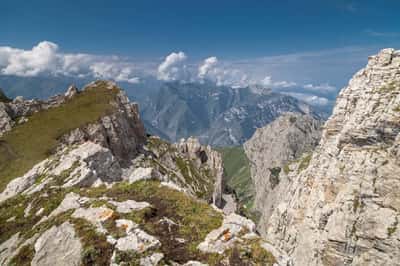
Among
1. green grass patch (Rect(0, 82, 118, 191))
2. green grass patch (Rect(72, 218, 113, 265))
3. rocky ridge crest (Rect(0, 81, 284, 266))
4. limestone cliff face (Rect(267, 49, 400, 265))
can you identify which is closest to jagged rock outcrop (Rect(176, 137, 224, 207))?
limestone cliff face (Rect(267, 49, 400, 265))

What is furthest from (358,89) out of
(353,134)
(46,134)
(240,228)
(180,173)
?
(46,134)

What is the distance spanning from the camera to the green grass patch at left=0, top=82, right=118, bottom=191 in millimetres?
57094

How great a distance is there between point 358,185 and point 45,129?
286 feet

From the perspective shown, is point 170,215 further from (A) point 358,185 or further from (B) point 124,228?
(A) point 358,185

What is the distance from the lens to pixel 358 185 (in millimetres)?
71438

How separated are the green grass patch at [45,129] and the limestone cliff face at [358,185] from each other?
205ft

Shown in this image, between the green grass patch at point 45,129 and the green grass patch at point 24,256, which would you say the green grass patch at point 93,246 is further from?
the green grass patch at point 45,129

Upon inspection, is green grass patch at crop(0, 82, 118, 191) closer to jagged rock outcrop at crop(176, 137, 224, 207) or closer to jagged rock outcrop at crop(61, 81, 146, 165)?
jagged rock outcrop at crop(61, 81, 146, 165)

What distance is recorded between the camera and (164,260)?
13.8 m

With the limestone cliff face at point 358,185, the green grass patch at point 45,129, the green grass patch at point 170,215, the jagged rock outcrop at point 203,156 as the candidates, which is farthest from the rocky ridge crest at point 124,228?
the jagged rock outcrop at point 203,156

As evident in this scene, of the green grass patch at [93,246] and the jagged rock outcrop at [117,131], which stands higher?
the green grass patch at [93,246]

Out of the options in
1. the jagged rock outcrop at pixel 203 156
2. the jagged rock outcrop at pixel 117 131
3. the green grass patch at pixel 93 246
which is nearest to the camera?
the green grass patch at pixel 93 246

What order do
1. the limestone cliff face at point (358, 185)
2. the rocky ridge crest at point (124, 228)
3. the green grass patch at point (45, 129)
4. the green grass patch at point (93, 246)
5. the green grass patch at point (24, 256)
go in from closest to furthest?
the green grass patch at point (93, 246) → the rocky ridge crest at point (124, 228) → the green grass patch at point (24, 256) → the green grass patch at point (45, 129) → the limestone cliff face at point (358, 185)

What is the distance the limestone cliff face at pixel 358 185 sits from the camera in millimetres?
64875
